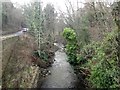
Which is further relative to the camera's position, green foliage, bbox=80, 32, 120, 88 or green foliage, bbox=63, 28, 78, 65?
green foliage, bbox=63, 28, 78, 65

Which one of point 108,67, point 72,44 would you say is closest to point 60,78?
point 72,44

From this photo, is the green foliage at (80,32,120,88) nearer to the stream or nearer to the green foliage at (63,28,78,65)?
the stream

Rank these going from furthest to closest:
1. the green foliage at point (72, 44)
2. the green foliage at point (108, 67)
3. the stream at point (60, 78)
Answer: the green foliage at point (72, 44) < the stream at point (60, 78) < the green foliage at point (108, 67)

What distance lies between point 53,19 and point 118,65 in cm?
2963

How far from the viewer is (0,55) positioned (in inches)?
503

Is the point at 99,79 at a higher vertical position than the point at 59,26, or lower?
lower

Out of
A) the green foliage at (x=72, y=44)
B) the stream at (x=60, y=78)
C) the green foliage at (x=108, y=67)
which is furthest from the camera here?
the green foliage at (x=72, y=44)

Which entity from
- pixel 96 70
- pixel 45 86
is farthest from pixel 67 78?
pixel 96 70

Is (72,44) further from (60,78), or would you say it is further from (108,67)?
(108,67)

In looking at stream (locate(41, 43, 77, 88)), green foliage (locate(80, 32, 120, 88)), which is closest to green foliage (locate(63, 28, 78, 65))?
stream (locate(41, 43, 77, 88))

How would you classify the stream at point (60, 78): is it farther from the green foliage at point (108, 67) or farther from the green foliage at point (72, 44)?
the green foliage at point (108, 67)

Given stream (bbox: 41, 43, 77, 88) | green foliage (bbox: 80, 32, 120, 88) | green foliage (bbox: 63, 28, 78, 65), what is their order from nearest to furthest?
1. green foliage (bbox: 80, 32, 120, 88)
2. stream (bbox: 41, 43, 77, 88)
3. green foliage (bbox: 63, 28, 78, 65)

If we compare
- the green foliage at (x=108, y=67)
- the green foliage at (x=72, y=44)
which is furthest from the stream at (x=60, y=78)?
the green foliage at (x=108, y=67)

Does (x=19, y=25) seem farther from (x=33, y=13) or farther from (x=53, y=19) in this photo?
(x=33, y=13)
